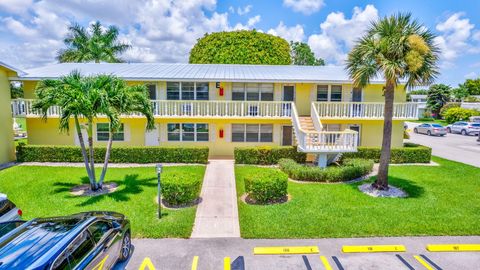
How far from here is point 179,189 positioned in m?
10.7

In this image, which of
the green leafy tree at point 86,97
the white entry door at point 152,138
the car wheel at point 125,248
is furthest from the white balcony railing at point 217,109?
the car wheel at point 125,248

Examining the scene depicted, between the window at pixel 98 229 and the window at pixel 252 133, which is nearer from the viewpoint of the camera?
the window at pixel 98 229

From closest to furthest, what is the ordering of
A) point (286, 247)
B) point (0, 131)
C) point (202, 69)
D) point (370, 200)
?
point (286, 247), point (370, 200), point (0, 131), point (202, 69)

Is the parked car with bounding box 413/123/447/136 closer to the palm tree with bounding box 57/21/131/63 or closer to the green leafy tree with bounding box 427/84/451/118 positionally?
the green leafy tree with bounding box 427/84/451/118

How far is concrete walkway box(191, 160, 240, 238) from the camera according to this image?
9016 millimetres

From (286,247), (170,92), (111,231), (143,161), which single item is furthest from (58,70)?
(286,247)

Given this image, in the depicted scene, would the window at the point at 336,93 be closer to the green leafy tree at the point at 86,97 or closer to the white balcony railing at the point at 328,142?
the white balcony railing at the point at 328,142

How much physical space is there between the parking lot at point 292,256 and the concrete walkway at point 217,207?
1.95 feet

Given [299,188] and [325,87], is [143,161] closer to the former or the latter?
[299,188]

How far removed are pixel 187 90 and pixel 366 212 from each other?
45.4ft

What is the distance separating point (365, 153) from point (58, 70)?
22126 mm

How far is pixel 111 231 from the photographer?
6.61 meters

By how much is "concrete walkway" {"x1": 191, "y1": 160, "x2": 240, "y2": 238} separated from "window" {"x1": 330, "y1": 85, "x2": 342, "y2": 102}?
30.0ft

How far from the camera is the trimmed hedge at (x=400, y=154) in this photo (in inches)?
707
